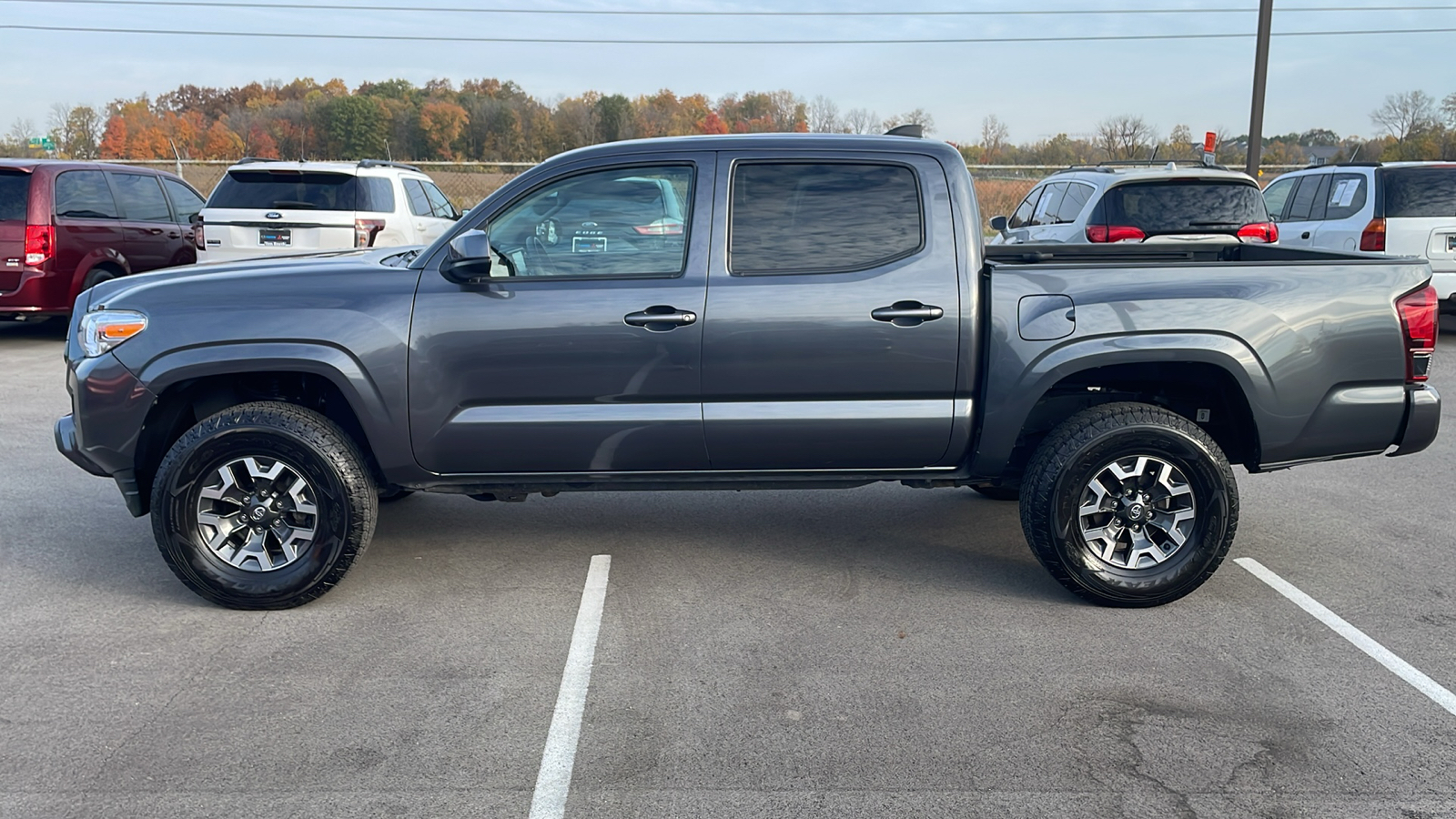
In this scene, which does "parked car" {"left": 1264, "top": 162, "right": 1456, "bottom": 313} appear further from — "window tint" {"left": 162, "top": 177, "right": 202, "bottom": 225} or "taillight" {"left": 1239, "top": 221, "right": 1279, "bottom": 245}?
"window tint" {"left": 162, "top": 177, "right": 202, "bottom": 225}

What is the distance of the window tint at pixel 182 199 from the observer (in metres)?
13.0

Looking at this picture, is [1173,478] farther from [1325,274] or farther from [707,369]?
[707,369]

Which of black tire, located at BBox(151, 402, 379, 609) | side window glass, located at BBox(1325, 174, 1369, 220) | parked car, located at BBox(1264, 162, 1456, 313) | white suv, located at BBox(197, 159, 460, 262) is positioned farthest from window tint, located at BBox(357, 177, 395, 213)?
side window glass, located at BBox(1325, 174, 1369, 220)

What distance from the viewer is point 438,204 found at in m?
13.1

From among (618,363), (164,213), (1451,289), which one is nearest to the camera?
(618,363)

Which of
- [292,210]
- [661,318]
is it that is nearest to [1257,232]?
[661,318]

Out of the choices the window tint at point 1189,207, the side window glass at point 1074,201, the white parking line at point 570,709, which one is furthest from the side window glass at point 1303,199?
the white parking line at point 570,709

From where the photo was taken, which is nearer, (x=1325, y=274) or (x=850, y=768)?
(x=850, y=768)

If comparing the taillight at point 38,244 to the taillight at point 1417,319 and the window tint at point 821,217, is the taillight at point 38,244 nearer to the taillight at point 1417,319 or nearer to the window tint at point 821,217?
the window tint at point 821,217

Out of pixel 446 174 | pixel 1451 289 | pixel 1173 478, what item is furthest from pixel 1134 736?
pixel 446 174

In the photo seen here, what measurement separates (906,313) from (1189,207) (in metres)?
6.81

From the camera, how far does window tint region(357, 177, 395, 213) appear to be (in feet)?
36.2

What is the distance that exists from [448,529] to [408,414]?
50.7 inches

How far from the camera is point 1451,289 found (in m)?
10.9
